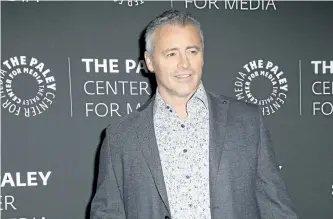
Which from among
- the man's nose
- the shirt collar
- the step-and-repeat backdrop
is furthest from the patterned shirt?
the step-and-repeat backdrop

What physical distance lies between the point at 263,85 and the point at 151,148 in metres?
1.05

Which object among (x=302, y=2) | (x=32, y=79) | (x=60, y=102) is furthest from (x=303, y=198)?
(x=32, y=79)

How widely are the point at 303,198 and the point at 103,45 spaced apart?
4.86ft

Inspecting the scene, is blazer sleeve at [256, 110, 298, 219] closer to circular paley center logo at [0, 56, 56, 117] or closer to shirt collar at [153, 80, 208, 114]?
shirt collar at [153, 80, 208, 114]

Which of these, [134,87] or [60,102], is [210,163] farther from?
[60,102]

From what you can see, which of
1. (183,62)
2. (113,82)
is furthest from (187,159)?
(113,82)

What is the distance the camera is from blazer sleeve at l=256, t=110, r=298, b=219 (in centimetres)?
129

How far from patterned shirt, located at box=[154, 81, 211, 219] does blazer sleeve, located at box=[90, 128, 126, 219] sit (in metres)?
0.22

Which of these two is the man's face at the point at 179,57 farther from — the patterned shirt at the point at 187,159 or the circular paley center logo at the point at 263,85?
the circular paley center logo at the point at 263,85

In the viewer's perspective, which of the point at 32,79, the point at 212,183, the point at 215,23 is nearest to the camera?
the point at 212,183

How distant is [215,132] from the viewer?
51.8 inches

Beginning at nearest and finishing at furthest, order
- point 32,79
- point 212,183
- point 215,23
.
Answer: point 212,183 → point 32,79 → point 215,23

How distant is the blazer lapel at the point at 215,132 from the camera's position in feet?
4.20

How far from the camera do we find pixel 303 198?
2205 millimetres
